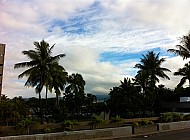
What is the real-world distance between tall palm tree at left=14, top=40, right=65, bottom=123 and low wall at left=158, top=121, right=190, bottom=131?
1725 centimetres

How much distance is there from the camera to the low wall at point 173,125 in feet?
58.6

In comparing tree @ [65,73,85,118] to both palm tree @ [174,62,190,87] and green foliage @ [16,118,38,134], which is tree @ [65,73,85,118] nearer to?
palm tree @ [174,62,190,87]

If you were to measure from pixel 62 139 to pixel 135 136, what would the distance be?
13.7 feet

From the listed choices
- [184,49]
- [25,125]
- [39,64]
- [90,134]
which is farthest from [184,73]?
[25,125]

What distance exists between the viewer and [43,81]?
33750 millimetres

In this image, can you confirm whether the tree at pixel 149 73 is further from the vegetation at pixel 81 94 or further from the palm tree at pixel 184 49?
the palm tree at pixel 184 49

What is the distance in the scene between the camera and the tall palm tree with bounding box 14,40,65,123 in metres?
32.6

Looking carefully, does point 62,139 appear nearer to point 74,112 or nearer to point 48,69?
point 48,69

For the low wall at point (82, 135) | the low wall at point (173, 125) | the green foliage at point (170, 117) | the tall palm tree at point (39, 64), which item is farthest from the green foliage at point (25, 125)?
the tall palm tree at point (39, 64)

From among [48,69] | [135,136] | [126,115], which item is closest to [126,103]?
[126,115]

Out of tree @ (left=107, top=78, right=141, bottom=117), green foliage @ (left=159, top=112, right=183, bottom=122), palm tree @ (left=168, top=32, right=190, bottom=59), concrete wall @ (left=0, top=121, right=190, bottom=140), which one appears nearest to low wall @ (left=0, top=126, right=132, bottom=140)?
concrete wall @ (left=0, top=121, right=190, bottom=140)

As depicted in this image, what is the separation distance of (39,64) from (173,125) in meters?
18.5

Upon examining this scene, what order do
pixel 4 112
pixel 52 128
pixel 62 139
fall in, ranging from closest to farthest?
pixel 62 139
pixel 52 128
pixel 4 112

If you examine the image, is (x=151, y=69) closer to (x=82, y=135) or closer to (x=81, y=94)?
(x=81, y=94)
